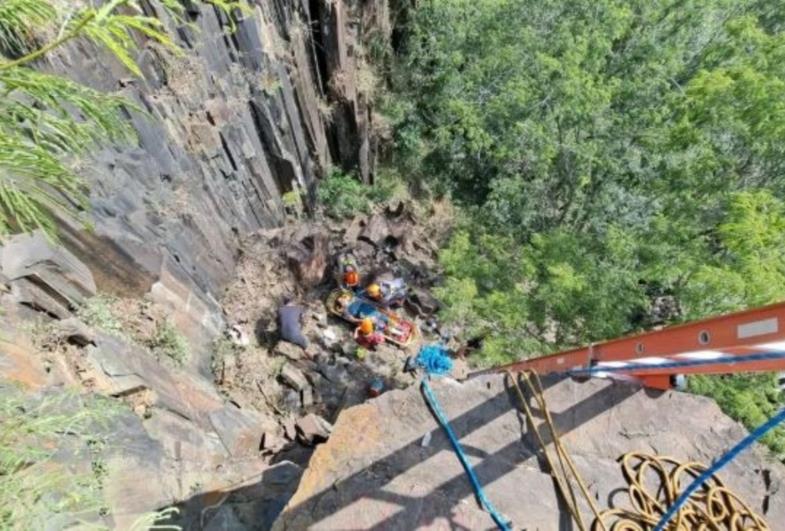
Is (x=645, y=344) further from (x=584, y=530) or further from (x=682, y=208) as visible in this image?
(x=682, y=208)

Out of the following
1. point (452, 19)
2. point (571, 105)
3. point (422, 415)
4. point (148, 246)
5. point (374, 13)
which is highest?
point (374, 13)

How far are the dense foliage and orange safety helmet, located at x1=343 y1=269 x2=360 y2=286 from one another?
280cm

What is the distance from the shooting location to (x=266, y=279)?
1181cm

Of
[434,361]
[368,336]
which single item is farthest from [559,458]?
[368,336]

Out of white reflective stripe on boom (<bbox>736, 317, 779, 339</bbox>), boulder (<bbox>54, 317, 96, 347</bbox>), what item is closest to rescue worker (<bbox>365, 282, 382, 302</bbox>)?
boulder (<bbox>54, 317, 96, 347</bbox>)

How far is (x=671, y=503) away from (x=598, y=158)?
9.06m

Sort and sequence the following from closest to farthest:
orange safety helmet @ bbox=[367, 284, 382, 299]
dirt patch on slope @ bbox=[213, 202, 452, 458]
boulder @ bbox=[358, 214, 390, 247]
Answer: dirt patch on slope @ bbox=[213, 202, 452, 458] → orange safety helmet @ bbox=[367, 284, 382, 299] → boulder @ bbox=[358, 214, 390, 247]

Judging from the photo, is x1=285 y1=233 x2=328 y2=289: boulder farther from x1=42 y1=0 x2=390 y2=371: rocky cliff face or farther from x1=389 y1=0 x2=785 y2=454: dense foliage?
x1=389 y1=0 x2=785 y2=454: dense foliage

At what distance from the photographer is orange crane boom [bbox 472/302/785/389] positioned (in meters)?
2.29

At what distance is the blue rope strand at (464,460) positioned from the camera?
9.87 ft

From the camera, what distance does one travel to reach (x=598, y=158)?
1066 centimetres

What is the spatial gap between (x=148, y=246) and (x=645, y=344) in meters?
7.92

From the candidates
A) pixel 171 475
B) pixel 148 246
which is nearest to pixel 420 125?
pixel 148 246

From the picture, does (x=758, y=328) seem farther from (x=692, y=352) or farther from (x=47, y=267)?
(x=47, y=267)
